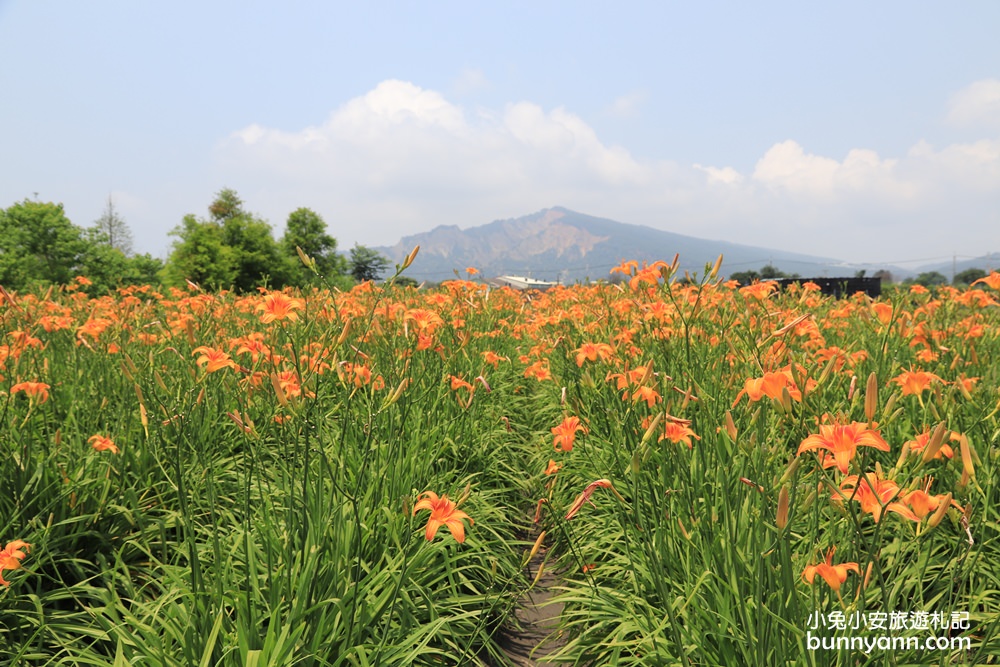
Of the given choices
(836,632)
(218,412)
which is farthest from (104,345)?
(836,632)

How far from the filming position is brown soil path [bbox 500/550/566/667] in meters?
2.40

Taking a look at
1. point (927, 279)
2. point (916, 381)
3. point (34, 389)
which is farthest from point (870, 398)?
point (927, 279)

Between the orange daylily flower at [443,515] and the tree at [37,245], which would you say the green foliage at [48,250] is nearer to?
the tree at [37,245]

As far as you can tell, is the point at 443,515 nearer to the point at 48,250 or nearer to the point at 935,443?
the point at 935,443

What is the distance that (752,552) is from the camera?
203cm

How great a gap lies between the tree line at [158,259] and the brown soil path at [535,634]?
793 cm

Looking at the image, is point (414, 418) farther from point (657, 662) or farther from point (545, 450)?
point (657, 662)

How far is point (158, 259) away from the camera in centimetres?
2462

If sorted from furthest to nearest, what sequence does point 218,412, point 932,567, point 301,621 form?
point 218,412, point 932,567, point 301,621

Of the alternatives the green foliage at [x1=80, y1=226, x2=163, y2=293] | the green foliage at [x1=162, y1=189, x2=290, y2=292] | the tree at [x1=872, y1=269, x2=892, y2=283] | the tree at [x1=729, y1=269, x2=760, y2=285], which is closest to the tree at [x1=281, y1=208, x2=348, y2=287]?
the green foliage at [x1=162, y1=189, x2=290, y2=292]

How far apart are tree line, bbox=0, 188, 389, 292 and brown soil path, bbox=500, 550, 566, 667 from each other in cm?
793

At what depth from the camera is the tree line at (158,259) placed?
16.7 m

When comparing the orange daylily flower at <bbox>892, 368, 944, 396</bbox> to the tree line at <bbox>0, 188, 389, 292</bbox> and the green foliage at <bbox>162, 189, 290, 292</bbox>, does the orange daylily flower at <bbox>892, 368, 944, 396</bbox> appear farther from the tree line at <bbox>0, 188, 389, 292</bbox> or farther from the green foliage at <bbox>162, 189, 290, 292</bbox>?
the green foliage at <bbox>162, 189, 290, 292</bbox>

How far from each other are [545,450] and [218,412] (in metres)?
2.30
